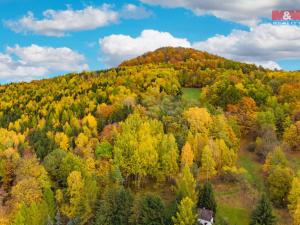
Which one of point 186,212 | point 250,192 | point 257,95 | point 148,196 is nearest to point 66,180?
point 148,196

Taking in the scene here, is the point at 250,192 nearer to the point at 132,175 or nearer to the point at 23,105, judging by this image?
the point at 132,175

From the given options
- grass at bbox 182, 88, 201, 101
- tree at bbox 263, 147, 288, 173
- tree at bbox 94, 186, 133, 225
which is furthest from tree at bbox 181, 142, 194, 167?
grass at bbox 182, 88, 201, 101

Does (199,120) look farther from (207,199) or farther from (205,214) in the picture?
(205,214)

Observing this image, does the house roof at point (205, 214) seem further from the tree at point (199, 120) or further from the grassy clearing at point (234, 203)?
the tree at point (199, 120)

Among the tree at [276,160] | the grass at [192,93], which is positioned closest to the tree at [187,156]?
the tree at [276,160]

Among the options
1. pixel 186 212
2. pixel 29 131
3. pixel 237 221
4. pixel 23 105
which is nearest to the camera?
pixel 186 212

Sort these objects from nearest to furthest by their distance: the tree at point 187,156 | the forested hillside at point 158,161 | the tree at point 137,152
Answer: the forested hillside at point 158,161, the tree at point 187,156, the tree at point 137,152
